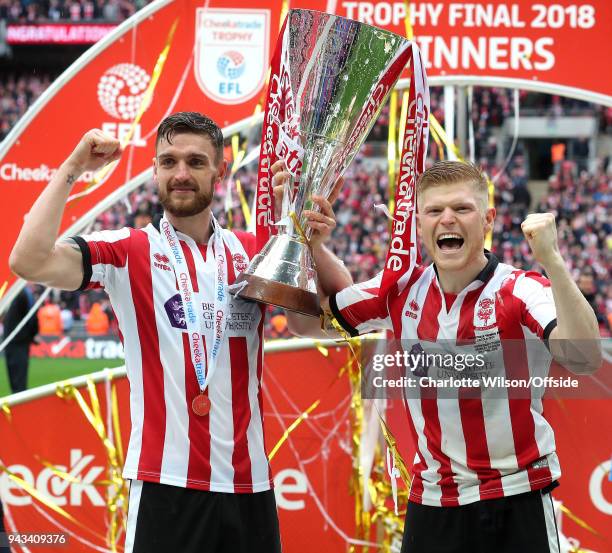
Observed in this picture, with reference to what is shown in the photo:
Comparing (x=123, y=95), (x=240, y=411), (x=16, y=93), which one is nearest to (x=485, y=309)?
(x=240, y=411)

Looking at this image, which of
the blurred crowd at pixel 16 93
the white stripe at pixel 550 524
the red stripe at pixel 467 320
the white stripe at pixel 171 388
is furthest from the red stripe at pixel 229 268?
the blurred crowd at pixel 16 93

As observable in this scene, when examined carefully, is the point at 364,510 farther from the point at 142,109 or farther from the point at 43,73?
the point at 43,73

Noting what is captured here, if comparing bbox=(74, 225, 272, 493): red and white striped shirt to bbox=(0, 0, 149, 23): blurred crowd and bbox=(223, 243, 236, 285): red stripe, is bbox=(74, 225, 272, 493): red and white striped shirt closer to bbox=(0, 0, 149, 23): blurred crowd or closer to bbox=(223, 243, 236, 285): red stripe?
bbox=(223, 243, 236, 285): red stripe

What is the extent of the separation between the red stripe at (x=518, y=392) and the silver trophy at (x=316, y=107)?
52 cm

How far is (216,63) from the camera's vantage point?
12.5 ft

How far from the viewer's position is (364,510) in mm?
3680

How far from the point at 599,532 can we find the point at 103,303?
478 inches

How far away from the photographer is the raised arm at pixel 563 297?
6.81 feet

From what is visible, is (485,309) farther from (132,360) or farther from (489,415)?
(132,360)

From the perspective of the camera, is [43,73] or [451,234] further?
[43,73]

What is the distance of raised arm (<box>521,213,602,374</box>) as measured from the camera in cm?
208

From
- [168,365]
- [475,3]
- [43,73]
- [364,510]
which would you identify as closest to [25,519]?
[364,510]

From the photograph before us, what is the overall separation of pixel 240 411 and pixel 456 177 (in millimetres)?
850

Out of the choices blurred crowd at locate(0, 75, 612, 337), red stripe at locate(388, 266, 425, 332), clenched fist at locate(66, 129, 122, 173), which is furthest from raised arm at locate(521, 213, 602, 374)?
blurred crowd at locate(0, 75, 612, 337)
